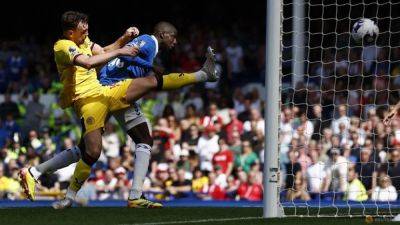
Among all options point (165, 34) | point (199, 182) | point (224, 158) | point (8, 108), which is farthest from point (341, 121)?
point (8, 108)

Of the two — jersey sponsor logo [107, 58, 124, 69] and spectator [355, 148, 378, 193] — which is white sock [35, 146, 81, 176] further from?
spectator [355, 148, 378, 193]

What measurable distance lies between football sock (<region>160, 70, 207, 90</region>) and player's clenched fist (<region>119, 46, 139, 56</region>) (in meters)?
0.57

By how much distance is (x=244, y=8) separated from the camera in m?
25.5

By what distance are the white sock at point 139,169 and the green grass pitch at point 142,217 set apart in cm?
18

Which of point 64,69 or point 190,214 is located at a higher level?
point 64,69

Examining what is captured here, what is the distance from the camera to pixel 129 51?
1107cm

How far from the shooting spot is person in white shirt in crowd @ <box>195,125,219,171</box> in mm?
18359

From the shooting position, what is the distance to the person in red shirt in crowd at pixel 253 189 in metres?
17.2

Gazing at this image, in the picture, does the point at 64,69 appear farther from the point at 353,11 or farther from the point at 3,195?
the point at 353,11

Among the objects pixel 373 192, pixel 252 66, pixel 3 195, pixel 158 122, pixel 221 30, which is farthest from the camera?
pixel 221 30

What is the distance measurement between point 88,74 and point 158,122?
811 cm

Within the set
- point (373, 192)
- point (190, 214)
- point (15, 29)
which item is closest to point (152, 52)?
point (190, 214)

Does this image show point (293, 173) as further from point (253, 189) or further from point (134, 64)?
point (134, 64)

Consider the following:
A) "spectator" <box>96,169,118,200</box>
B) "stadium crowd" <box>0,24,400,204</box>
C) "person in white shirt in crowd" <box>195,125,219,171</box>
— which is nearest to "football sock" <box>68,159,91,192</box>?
"stadium crowd" <box>0,24,400,204</box>
